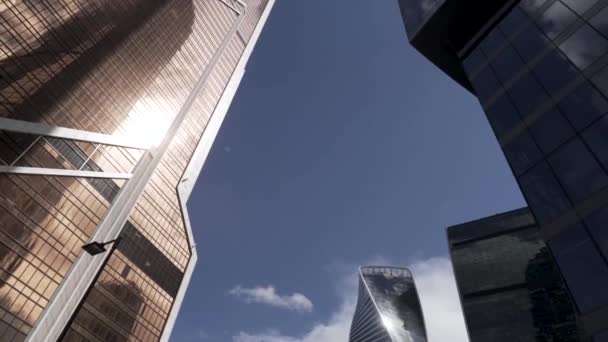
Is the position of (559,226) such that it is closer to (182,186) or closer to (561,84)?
(561,84)

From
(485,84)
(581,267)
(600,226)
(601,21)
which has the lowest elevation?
(581,267)

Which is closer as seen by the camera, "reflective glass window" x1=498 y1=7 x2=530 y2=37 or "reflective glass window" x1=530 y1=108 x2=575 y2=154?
"reflective glass window" x1=530 y1=108 x2=575 y2=154

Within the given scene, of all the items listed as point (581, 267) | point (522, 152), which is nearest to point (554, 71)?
point (522, 152)

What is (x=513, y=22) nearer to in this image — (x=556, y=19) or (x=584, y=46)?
(x=556, y=19)

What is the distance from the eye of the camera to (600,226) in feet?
70.7

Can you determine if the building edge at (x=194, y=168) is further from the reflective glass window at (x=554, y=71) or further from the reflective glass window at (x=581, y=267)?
the reflective glass window at (x=554, y=71)

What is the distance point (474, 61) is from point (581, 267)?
2354 centimetres

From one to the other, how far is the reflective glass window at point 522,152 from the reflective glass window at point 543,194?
2.38 ft

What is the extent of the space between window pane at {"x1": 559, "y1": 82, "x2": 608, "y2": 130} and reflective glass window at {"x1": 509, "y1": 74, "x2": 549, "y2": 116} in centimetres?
224

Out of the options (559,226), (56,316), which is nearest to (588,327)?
(559,226)

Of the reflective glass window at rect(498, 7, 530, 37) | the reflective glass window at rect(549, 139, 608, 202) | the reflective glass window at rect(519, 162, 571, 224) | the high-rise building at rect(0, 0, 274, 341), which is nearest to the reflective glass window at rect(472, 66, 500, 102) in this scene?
the reflective glass window at rect(498, 7, 530, 37)

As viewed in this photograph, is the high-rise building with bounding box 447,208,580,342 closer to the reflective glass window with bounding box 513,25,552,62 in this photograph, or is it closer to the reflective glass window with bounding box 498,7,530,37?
the reflective glass window with bounding box 498,7,530,37

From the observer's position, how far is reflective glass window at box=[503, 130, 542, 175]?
90.7 feet

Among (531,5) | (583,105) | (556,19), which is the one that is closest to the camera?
(583,105)
